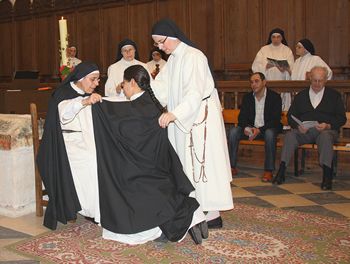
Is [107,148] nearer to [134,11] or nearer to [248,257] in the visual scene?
[248,257]

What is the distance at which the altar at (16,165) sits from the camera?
4.55m

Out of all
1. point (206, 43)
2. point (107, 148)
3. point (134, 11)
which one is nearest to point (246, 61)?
point (206, 43)

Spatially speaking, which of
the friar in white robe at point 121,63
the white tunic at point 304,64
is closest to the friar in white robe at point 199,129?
the friar in white robe at point 121,63

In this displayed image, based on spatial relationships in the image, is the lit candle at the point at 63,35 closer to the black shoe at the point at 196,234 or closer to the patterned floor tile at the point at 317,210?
the black shoe at the point at 196,234

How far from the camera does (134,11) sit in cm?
1101

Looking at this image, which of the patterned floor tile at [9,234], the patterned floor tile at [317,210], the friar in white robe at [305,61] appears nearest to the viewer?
the patterned floor tile at [9,234]

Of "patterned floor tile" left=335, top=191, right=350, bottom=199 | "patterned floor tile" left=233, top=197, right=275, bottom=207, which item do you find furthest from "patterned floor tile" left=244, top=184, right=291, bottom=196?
"patterned floor tile" left=335, top=191, right=350, bottom=199

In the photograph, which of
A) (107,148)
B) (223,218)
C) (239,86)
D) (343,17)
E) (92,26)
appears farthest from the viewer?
(92,26)

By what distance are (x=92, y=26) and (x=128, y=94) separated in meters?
8.42

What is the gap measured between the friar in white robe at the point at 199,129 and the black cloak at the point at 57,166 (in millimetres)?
740

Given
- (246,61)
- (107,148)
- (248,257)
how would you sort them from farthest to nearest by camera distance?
(246,61) < (107,148) < (248,257)

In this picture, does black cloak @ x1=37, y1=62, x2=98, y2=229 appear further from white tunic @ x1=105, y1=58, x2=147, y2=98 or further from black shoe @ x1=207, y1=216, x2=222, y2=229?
white tunic @ x1=105, y1=58, x2=147, y2=98

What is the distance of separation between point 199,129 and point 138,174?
25.0 inches

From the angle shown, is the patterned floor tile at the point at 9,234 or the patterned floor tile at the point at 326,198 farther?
the patterned floor tile at the point at 326,198
